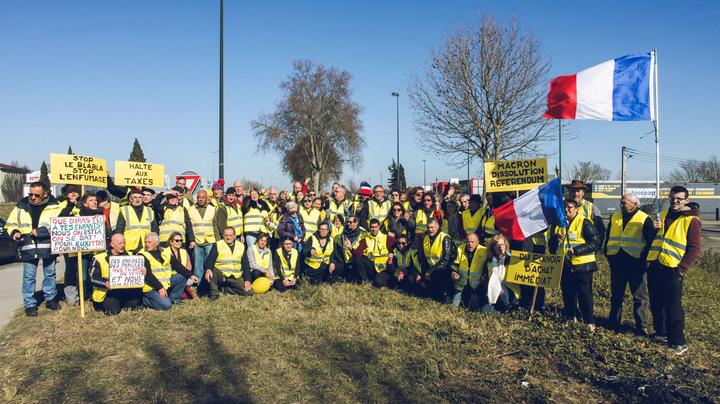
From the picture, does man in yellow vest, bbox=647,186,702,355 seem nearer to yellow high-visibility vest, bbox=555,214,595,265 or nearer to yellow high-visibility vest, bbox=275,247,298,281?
yellow high-visibility vest, bbox=555,214,595,265

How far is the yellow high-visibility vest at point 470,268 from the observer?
7824 mm

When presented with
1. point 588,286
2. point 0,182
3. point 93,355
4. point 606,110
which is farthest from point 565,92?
point 0,182

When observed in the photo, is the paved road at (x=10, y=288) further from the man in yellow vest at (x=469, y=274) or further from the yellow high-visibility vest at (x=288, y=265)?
the man in yellow vest at (x=469, y=274)

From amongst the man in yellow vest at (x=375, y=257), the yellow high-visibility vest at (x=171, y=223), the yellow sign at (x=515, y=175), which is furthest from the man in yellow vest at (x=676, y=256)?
the yellow high-visibility vest at (x=171, y=223)

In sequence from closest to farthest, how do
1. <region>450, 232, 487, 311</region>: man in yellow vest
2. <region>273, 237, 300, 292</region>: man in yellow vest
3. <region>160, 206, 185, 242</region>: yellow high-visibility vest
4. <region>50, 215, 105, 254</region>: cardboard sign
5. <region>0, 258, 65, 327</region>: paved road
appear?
<region>50, 215, 105, 254</region>: cardboard sign < <region>450, 232, 487, 311</region>: man in yellow vest < <region>0, 258, 65, 327</region>: paved road < <region>160, 206, 185, 242</region>: yellow high-visibility vest < <region>273, 237, 300, 292</region>: man in yellow vest

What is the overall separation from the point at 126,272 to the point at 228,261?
1767 millimetres

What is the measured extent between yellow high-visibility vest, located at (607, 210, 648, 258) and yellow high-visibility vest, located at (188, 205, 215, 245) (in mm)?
6531

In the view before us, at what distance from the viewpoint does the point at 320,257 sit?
9.61m

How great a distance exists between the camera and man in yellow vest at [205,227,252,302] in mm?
A: 8828

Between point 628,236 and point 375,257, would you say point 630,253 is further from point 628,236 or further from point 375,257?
point 375,257

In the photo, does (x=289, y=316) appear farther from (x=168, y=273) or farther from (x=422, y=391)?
(x=422, y=391)

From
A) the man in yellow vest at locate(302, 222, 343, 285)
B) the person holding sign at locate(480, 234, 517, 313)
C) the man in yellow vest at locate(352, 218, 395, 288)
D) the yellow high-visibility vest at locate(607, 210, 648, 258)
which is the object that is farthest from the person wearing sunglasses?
the yellow high-visibility vest at locate(607, 210, 648, 258)

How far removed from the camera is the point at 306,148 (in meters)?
44.2

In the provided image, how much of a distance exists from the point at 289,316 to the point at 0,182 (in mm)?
54259
